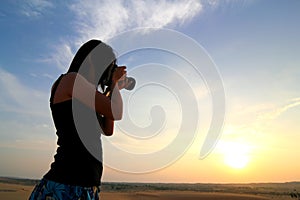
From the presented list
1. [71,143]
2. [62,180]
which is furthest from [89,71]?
[62,180]

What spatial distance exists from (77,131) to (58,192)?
40cm

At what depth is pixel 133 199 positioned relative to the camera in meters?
21.7

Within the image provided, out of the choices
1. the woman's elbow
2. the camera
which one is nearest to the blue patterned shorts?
the woman's elbow

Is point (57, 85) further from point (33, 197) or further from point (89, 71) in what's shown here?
point (33, 197)

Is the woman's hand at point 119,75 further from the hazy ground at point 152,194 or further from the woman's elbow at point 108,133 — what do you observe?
the hazy ground at point 152,194

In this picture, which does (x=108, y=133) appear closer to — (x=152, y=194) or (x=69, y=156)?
(x=69, y=156)

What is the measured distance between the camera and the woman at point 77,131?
2.20 metres

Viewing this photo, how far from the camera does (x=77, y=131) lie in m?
2.27

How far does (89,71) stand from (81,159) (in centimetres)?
60

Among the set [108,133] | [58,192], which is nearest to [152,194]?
[108,133]

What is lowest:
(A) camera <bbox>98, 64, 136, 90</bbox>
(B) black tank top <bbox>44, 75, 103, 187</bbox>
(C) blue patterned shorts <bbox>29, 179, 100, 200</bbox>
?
(C) blue patterned shorts <bbox>29, 179, 100, 200</bbox>

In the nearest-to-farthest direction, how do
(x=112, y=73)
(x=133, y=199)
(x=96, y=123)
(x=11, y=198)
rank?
(x=96, y=123), (x=112, y=73), (x=11, y=198), (x=133, y=199)

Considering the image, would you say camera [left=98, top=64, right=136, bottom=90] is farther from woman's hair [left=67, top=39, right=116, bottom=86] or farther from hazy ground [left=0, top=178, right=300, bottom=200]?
hazy ground [left=0, top=178, right=300, bottom=200]

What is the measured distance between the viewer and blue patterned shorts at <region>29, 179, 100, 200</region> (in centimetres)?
218
